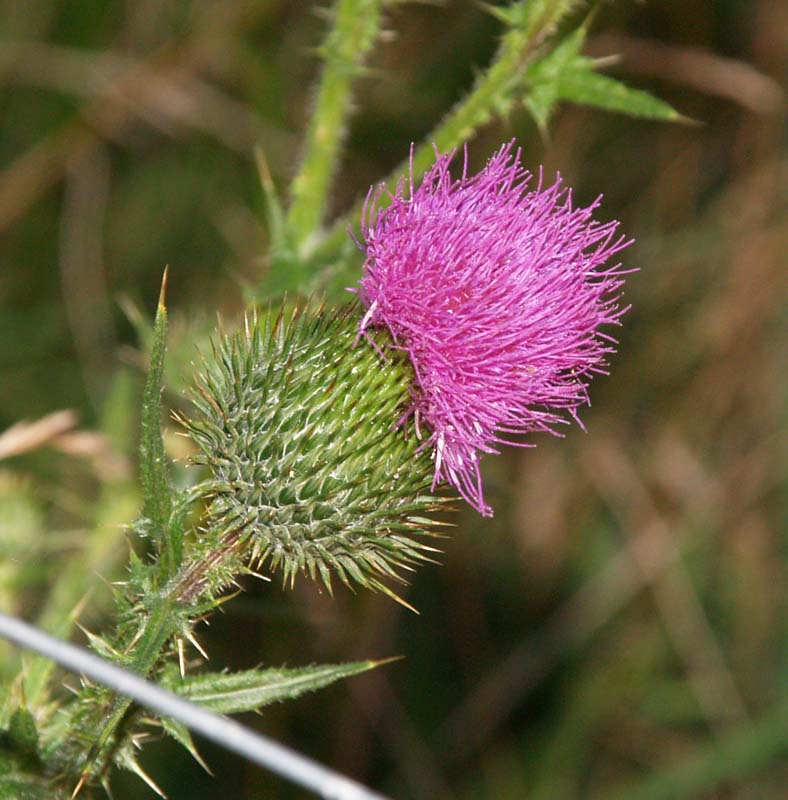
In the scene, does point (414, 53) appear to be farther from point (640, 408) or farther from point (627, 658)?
point (627, 658)

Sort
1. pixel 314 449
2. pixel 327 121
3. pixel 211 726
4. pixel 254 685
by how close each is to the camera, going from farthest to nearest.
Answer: pixel 327 121 → pixel 314 449 → pixel 254 685 → pixel 211 726

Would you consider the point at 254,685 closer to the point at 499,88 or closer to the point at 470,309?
the point at 470,309

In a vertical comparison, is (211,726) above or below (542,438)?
below

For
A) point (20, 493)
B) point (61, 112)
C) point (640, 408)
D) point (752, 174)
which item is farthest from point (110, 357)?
point (752, 174)

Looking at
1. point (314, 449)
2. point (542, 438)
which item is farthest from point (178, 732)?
point (542, 438)

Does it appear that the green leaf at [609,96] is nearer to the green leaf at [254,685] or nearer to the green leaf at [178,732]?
the green leaf at [254,685]

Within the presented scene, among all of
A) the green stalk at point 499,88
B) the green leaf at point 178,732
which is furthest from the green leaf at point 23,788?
the green stalk at point 499,88
